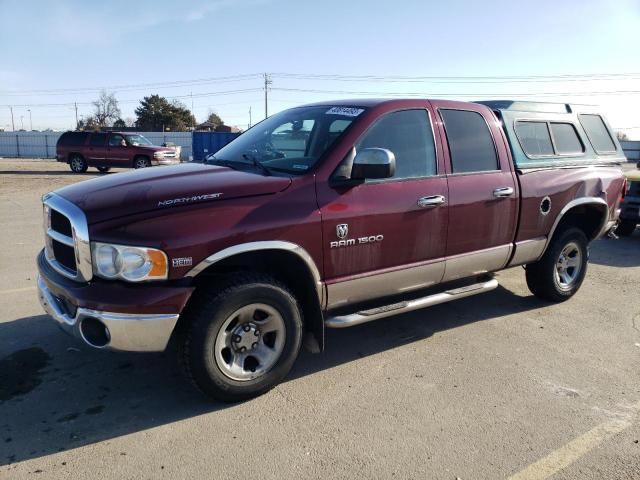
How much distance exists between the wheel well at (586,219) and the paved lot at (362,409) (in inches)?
43.0

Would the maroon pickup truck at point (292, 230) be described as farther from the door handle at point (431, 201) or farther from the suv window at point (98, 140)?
the suv window at point (98, 140)

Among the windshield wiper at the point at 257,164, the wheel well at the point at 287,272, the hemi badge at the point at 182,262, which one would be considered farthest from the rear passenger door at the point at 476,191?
the hemi badge at the point at 182,262

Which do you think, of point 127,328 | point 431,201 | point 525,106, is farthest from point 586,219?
point 127,328

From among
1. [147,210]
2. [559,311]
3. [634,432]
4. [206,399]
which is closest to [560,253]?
[559,311]

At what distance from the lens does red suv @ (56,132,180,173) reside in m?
23.3

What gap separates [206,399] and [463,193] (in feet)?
8.42

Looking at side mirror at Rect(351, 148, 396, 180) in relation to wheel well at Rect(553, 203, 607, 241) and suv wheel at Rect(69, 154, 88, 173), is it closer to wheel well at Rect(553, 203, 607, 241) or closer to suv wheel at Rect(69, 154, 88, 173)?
wheel well at Rect(553, 203, 607, 241)

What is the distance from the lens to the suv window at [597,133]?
5742mm

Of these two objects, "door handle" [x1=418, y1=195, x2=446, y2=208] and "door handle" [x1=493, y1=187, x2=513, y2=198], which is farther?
"door handle" [x1=493, y1=187, x2=513, y2=198]

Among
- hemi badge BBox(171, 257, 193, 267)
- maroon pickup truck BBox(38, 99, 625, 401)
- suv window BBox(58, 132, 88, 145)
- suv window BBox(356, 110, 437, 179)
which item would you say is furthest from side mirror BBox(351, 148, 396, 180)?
suv window BBox(58, 132, 88, 145)

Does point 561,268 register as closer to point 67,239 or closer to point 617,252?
point 617,252

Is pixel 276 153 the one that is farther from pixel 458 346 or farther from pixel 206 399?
pixel 458 346

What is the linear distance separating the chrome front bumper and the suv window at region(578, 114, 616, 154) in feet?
16.4

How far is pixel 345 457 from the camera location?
2852mm
